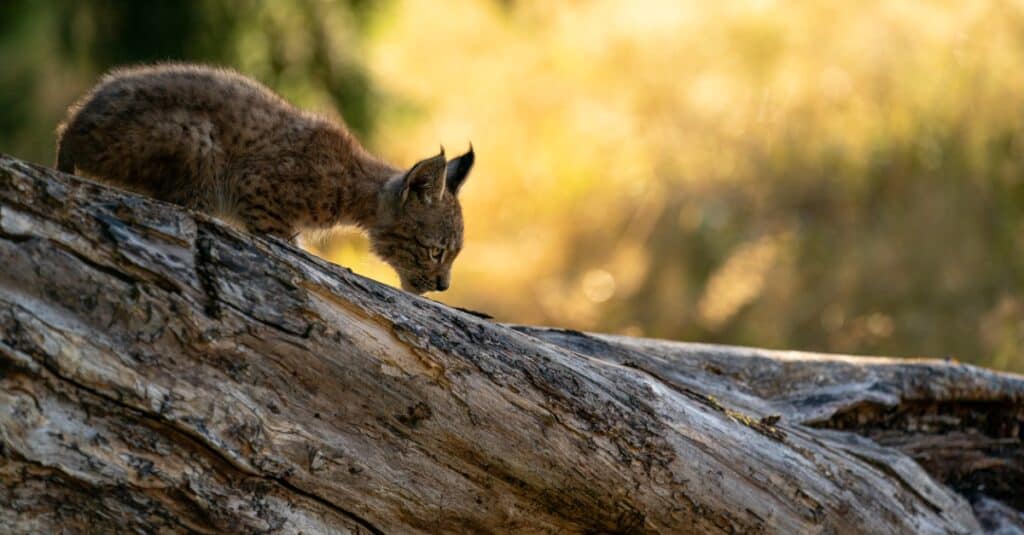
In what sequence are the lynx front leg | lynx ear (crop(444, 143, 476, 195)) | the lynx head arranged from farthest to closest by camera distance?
lynx ear (crop(444, 143, 476, 195)) < the lynx head < the lynx front leg

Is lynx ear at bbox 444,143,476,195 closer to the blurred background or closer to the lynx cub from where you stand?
the lynx cub

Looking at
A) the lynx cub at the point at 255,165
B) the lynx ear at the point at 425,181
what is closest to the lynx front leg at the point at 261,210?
the lynx cub at the point at 255,165

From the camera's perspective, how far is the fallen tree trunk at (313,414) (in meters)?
3.58

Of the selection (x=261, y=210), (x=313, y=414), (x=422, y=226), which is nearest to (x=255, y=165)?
(x=261, y=210)

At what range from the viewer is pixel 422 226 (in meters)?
6.32

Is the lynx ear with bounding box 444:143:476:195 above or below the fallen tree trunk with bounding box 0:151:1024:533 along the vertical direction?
above

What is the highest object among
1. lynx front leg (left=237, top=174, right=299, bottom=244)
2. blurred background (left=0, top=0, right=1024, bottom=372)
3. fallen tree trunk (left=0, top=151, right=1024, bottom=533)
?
blurred background (left=0, top=0, right=1024, bottom=372)

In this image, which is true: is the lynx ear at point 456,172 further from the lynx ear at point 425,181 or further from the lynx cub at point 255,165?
the lynx ear at point 425,181

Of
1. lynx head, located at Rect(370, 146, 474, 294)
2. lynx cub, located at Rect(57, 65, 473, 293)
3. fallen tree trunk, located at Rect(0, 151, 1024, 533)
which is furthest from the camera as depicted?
lynx head, located at Rect(370, 146, 474, 294)

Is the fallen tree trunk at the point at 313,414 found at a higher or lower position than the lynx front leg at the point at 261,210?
lower

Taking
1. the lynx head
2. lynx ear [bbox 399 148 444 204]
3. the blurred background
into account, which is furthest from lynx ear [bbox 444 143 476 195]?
the blurred background

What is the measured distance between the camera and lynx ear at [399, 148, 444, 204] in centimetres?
604

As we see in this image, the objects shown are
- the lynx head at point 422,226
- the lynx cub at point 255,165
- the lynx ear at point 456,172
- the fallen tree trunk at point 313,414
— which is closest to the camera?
the fallen tree trunk at point 313,414

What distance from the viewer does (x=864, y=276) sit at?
12.2 meters
